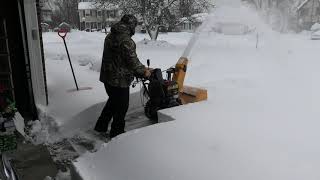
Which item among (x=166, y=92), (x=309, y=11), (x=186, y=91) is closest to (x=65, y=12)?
(x=309, y=11)

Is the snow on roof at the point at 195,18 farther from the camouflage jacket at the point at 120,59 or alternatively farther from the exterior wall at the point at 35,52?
the camouflage jacket at the point at 120,59

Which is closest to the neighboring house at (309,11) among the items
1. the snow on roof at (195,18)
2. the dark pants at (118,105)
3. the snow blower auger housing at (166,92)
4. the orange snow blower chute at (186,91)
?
the snow on roof at (195,18)

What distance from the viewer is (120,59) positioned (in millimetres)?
5027

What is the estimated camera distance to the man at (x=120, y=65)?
4.93m

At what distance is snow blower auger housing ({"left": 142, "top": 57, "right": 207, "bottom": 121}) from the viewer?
5.52 m

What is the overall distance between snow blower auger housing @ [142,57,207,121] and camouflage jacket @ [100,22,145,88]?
0.44 m

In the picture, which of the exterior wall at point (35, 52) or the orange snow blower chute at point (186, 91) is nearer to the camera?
the orange snow blower chute at point (186, 91)

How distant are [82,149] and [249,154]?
246 centimetres

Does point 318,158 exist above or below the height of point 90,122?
above

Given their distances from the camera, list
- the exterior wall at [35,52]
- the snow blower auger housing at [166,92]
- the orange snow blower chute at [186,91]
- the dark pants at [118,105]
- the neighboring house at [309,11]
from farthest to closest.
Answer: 1. the neighboring house at [309,11]
2. the exterior wall at [35,52]
3. the orange snow blower chute at [186,91]
4. the snow blower auger housing at [166,92]
5. the dark pants at [118,105]

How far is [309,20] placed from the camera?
52469 mm

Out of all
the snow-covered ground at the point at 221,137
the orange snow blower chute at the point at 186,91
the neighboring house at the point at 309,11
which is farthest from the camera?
the neighboring house at the point at 309,11

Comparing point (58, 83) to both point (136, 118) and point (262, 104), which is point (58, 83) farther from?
point (262, 104)

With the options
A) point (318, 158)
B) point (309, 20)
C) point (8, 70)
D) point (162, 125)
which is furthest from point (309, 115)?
point (309, 20)
